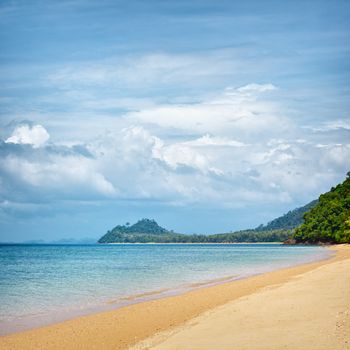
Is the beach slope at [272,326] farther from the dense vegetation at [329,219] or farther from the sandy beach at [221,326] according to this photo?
the dense vegetation at [329,219]

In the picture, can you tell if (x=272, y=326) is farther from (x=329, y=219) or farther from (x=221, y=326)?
(x=329, y=219)

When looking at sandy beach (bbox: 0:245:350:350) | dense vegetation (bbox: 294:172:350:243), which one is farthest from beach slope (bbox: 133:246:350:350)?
dense vegetation (bbox: 294:172:350:243)

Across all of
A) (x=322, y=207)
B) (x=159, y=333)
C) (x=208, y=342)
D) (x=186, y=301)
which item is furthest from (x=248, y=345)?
(x=322, y=207)

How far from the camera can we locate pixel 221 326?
15.4m

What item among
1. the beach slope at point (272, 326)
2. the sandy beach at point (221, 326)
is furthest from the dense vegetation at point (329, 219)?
the beach slope at point (272, 326)

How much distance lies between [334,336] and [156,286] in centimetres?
2309

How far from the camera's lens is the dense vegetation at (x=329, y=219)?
142 m

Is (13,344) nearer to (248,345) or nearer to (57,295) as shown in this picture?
(248,345)

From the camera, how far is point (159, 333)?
53.7ft

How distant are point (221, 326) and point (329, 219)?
140 m

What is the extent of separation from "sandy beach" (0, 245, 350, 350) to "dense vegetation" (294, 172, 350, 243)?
11438cm

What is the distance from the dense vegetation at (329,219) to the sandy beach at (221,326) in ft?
375

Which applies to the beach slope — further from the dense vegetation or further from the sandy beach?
the dense vegetation

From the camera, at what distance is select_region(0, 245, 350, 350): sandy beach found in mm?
12906
